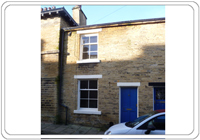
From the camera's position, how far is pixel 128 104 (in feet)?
23.1

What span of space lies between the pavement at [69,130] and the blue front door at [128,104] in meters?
1.49

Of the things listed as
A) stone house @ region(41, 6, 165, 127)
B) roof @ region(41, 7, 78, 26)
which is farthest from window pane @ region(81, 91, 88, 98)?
roof @ region(41, 7, 78, 26)

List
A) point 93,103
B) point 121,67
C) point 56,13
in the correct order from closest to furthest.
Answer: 1. point 121,67
2. point 93,103
3. point 56,13

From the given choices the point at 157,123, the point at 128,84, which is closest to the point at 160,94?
the point at 128,84

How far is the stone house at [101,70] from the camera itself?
22.5ft

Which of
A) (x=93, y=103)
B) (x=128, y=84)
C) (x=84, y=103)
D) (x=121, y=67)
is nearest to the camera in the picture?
(x=128, y=84)

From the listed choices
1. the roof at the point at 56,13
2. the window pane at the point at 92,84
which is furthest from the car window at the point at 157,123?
the roof at the point at 56,13

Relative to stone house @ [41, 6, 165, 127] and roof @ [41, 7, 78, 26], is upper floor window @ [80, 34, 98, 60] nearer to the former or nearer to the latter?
stone house @ [41, 6, 165, 127]

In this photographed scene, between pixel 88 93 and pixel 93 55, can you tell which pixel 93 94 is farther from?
pixel 93 55

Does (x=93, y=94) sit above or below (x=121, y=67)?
below

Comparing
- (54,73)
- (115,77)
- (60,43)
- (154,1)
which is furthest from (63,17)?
(154,1)

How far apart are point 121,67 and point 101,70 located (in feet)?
3.61

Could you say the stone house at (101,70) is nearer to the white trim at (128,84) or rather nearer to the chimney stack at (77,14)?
the white trim at (128,84)

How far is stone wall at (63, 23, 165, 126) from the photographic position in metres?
6.82
